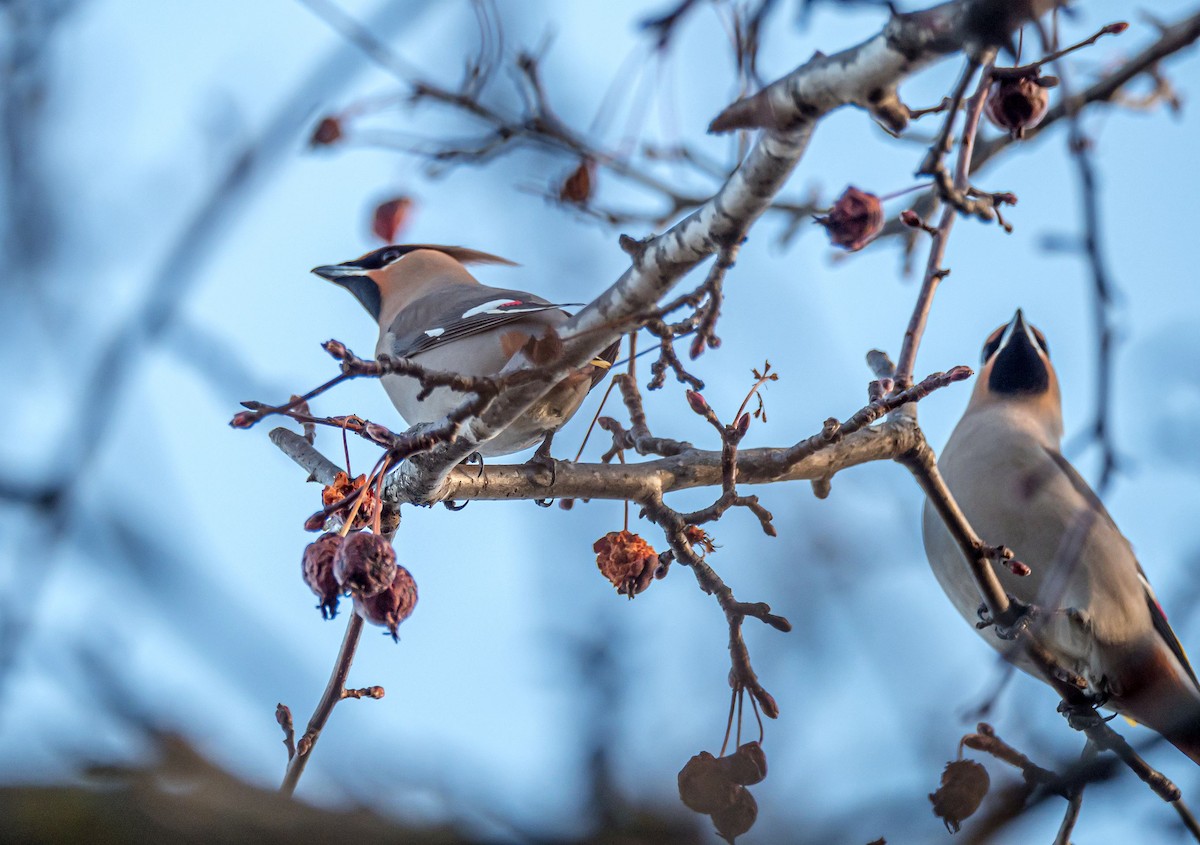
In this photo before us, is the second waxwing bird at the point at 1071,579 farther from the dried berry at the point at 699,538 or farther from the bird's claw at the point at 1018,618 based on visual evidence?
the dried berry at the point at 699,538

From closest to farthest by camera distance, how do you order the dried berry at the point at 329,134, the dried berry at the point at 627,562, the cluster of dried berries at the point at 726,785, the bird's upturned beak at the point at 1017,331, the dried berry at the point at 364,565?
the dried berry at the point at 364,565, the cluster of dried berries at the point at 726,785, the dried berry at the point at 627,562, the dried berry at the point at 329,134, the bird's upturned beak at the point at 1017,331

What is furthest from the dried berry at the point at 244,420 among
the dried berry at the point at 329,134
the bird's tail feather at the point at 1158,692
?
the bird's tail feather at the point at 1158,692

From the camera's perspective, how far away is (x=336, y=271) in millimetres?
4945

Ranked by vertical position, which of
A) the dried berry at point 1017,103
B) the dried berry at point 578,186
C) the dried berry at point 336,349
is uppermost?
the dried berry at point 578,186

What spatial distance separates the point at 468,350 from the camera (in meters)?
3.48

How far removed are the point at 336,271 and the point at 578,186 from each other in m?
2.24

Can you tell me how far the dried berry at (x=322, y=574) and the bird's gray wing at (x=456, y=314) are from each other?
1.25 m

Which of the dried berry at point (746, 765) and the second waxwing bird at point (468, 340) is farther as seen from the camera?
the second waxwing bird at point (468, 340)

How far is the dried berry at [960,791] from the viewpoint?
2287 mm

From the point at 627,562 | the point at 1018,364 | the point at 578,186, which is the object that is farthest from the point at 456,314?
the point at 1018,364

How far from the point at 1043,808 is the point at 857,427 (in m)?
1.45

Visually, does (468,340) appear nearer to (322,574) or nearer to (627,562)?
(627,562)

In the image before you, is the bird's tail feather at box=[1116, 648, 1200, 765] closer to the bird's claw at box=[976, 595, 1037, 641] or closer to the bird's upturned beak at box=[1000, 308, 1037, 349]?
the bird's claw at box=[976, 595, 1037, 641]

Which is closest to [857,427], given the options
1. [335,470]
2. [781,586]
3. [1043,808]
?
[781,586]
